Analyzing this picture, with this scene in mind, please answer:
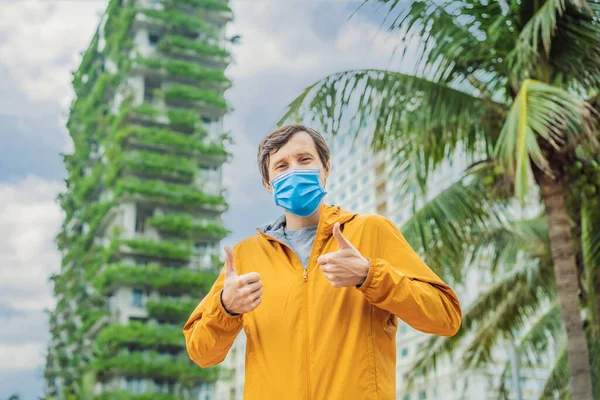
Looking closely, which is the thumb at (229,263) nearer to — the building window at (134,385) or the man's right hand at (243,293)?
the man's right hand at (243,293)

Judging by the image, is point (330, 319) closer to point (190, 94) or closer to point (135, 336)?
point (135, 336)

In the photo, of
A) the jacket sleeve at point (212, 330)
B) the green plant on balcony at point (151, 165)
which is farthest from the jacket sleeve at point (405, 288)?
the green plant on balcony at point (151, 165)

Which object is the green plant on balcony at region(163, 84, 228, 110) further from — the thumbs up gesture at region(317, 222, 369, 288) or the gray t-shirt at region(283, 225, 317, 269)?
the thumbs up gesture at region(317, 222, 369, 288)

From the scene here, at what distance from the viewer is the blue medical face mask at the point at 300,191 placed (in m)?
2.51

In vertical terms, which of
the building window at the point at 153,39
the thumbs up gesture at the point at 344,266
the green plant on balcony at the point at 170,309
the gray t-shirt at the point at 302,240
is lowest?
the thumbs up gesture at the point at 344,266

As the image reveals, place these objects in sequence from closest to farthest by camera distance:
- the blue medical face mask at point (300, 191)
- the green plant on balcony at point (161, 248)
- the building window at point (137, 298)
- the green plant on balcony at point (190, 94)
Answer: the blue medical face mask at point (300, 191), the green plant on balcony at point (161, 248), the building window at point (137, 298), the green plant on balcony at point (190, 94)

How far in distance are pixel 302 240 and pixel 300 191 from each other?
0.17m

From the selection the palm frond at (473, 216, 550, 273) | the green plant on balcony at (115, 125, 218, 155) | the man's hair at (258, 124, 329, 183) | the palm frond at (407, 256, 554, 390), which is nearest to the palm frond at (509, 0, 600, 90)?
the palm frond at (473, 216, 550, 273)

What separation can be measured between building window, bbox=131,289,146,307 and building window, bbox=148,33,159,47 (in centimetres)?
1678

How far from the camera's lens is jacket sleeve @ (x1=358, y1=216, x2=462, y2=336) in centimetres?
225

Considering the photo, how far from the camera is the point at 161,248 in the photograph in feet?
152

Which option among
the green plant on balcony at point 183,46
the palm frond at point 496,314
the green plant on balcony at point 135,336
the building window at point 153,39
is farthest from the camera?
the building window at point 153,39

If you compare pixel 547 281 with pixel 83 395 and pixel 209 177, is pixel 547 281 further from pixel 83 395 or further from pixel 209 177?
pixel 209 177

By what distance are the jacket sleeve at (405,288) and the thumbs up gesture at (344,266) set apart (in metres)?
0.03
